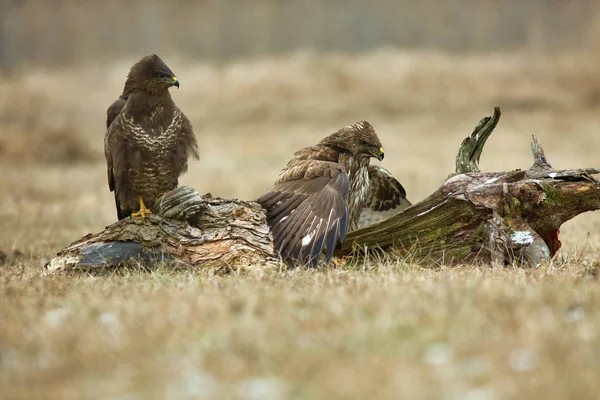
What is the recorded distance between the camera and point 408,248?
→ 5660mm

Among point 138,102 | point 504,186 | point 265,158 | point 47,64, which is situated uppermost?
point 47,64

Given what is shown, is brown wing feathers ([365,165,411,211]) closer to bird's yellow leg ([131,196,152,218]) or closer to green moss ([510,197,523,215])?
green moss ([510,197,523,215])

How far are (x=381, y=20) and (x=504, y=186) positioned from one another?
2135 centimetres

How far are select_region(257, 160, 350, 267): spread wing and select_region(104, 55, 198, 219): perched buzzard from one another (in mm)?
775

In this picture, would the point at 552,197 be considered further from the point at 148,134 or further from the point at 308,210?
the point at 148,134

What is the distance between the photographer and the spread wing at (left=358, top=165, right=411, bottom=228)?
22.1 ft

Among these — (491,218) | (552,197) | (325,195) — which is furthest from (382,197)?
(552,197)

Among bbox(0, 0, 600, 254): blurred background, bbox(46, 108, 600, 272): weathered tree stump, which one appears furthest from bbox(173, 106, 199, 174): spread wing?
bbox(0, 0, 600, 254): blurred background

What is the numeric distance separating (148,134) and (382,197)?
2001 mm

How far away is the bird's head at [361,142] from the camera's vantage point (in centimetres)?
633

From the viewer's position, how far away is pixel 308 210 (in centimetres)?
555

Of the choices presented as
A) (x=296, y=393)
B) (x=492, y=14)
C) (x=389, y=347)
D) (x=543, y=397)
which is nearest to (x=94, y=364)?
(x=296, y=393)

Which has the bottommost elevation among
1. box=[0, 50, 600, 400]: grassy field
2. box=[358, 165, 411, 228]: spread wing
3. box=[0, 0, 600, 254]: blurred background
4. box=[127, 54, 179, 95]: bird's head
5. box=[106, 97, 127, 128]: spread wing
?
box=[0, 50, 600, 400]: grassy field

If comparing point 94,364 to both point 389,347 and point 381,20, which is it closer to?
point 389,347
